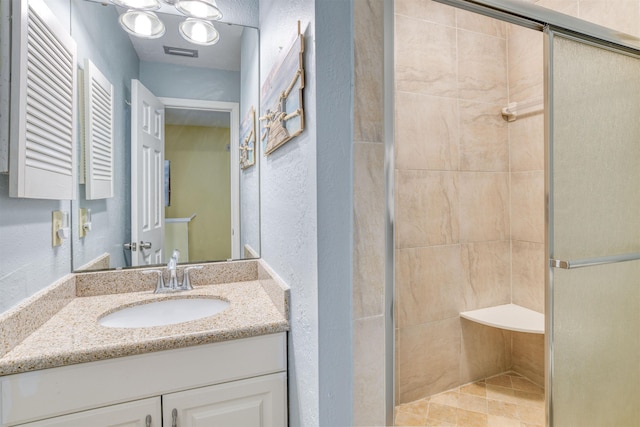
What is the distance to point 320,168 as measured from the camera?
33.0 inches

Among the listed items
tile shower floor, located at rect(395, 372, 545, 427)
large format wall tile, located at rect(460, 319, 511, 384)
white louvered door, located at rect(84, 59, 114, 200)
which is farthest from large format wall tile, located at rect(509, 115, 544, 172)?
white louvered door, located at rect(84, 59, 114, 200)

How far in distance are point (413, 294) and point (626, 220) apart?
102cm

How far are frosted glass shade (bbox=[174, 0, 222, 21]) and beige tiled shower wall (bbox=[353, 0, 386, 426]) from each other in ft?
3.15

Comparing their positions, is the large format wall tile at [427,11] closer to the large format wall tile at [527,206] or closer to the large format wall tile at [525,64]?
the large format wall tile at [525,64]

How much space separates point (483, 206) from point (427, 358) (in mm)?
1003

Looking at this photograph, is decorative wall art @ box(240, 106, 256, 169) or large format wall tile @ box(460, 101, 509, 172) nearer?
decorative wall art @ box(240, 106, 256, 169)

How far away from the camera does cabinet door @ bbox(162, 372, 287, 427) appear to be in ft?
3.32

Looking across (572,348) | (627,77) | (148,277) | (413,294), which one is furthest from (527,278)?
(148,277)

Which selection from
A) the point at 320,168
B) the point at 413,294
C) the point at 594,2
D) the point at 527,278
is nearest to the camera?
the point at 320,168

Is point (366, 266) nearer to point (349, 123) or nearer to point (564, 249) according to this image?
point (349, 123)

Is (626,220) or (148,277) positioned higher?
(626,220)

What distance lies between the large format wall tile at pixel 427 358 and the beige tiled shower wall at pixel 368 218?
3.67 feet

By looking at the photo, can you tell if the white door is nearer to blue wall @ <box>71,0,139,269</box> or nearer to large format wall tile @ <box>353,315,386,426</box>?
blue wall @ <box>71,0,139,269</box>

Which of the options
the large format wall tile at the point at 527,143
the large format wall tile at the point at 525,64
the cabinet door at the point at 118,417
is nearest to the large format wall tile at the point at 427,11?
the large format wall tile at the point at 525,64
